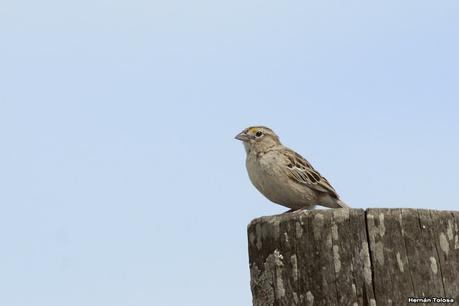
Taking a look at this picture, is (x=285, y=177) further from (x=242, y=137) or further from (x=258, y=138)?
(x=242, y=137)

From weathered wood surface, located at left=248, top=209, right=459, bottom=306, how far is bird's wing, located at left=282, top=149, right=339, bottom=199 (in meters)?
5.26

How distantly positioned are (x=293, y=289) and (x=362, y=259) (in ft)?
1.46

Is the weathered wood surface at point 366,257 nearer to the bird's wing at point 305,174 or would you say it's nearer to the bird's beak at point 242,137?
the bird's wing at point 305,174

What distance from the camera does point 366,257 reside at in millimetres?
4715

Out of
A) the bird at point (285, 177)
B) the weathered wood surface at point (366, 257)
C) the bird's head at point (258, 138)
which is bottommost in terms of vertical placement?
the weathered wood surface at point (366, 257)

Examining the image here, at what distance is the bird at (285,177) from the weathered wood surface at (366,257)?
507 cm

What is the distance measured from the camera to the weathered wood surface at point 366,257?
469 centimetres

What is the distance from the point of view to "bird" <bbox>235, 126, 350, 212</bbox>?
10.0 m

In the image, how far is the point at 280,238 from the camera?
4949 mm

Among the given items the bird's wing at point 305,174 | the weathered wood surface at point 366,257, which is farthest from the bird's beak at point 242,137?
the weathered wood surface at point 366,257

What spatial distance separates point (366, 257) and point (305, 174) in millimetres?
5555

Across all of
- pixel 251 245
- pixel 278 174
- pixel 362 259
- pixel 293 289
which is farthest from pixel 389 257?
pixel 278 174

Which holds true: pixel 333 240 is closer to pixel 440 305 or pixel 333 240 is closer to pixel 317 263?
pixel 317 263

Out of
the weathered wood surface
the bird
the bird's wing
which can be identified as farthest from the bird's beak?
the weathered wood surface
